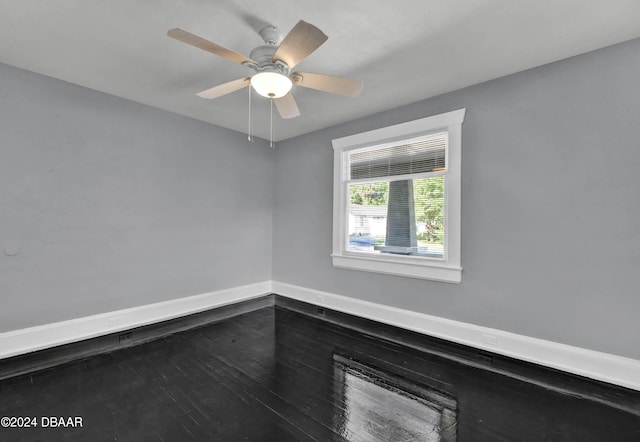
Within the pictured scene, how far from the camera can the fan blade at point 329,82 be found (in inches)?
85.2

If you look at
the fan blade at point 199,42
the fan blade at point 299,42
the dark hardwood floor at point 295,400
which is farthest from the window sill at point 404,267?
the fan blade at point 199,42

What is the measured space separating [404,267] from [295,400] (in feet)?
6.09

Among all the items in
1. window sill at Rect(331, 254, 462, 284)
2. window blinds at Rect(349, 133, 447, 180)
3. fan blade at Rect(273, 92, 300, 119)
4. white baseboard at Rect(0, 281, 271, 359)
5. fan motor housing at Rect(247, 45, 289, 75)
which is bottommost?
white baseboard at Rect(0, 281, 271, 359)

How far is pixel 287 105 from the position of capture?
2588 millimetres

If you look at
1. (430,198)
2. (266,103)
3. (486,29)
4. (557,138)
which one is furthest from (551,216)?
(266,103)

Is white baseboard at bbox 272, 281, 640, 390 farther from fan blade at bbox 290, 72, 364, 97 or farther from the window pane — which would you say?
fan blade at bbox 290, 72, 364, 97

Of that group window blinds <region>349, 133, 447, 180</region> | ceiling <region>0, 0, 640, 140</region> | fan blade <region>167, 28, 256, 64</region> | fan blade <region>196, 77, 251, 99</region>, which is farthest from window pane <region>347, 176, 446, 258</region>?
fan blade <region>167, 28, 256, 64</region>

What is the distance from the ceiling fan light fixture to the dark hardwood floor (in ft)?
7.45

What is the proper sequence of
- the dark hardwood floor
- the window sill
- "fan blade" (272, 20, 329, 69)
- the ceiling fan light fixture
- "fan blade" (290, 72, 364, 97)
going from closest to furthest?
"fan blade" (272, 20, 329, 69) < the dark hardwood floor < the ceiling fan light fixture < "fan blade" (290, 72, 364, 97) < the window sill

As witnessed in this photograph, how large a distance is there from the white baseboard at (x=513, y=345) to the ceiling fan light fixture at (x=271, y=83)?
2686 mm

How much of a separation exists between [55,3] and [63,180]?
1.67 metres

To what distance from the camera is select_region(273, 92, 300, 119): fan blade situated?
2.50 meters

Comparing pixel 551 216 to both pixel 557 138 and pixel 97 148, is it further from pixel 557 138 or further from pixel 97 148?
→ pixel 97 148

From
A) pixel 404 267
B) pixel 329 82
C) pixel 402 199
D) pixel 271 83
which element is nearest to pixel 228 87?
pixel 271 83
